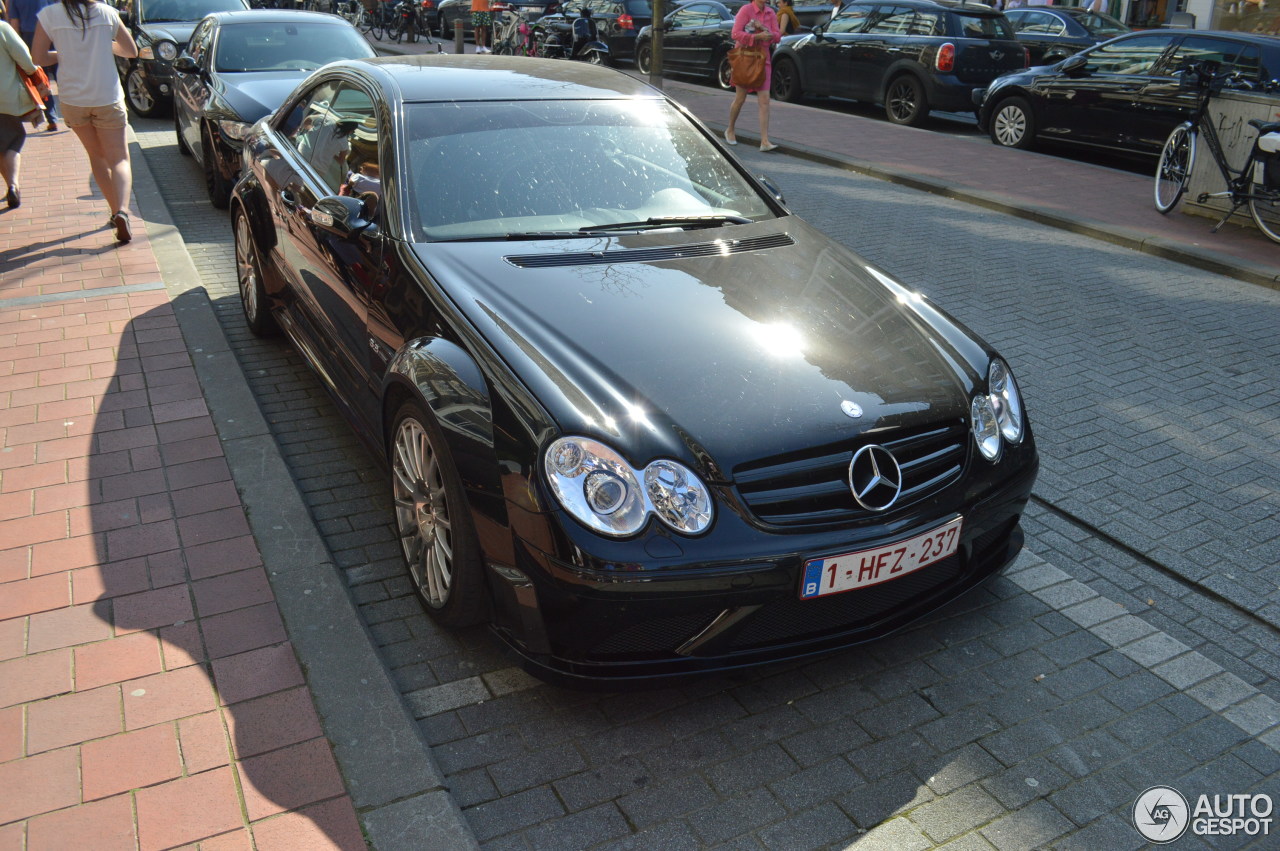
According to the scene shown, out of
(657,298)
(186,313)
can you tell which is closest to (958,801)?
(657,298)

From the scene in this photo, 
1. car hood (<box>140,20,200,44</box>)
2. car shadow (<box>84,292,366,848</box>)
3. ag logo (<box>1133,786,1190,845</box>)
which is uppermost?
car hood (<box>140,20,200,44</box>)

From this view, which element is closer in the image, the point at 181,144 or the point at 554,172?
the point at 554,172

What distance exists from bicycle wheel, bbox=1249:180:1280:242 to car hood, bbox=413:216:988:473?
6023 mm

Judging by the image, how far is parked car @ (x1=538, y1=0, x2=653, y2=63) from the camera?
21562 millimetres

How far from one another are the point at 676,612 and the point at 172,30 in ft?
39.7

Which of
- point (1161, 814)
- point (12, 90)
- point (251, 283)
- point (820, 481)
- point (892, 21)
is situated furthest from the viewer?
point (892, 21)

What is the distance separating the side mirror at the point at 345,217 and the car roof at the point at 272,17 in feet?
21.9

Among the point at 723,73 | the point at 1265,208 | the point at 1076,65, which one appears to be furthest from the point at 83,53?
the point at 723,73

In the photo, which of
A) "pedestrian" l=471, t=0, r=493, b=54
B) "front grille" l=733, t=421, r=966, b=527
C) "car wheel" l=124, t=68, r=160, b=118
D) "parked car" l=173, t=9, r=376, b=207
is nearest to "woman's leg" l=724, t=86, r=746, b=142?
"parked car" l=173, t=9, r=376, b=207

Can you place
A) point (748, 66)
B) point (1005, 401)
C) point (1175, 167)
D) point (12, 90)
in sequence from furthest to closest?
point (748, 66)
point (1175, 167)
point (12, 90)
point (1005, 401)

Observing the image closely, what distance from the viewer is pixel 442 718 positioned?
3.05 meters

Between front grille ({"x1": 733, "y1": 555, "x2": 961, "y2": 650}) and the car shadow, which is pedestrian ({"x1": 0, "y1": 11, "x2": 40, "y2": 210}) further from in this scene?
front grille ({"x1": 733, "y1": 555, "x2": 961, "y2": 650})

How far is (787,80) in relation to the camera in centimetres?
1659

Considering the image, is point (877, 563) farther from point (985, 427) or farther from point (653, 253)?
point (653, 253)
